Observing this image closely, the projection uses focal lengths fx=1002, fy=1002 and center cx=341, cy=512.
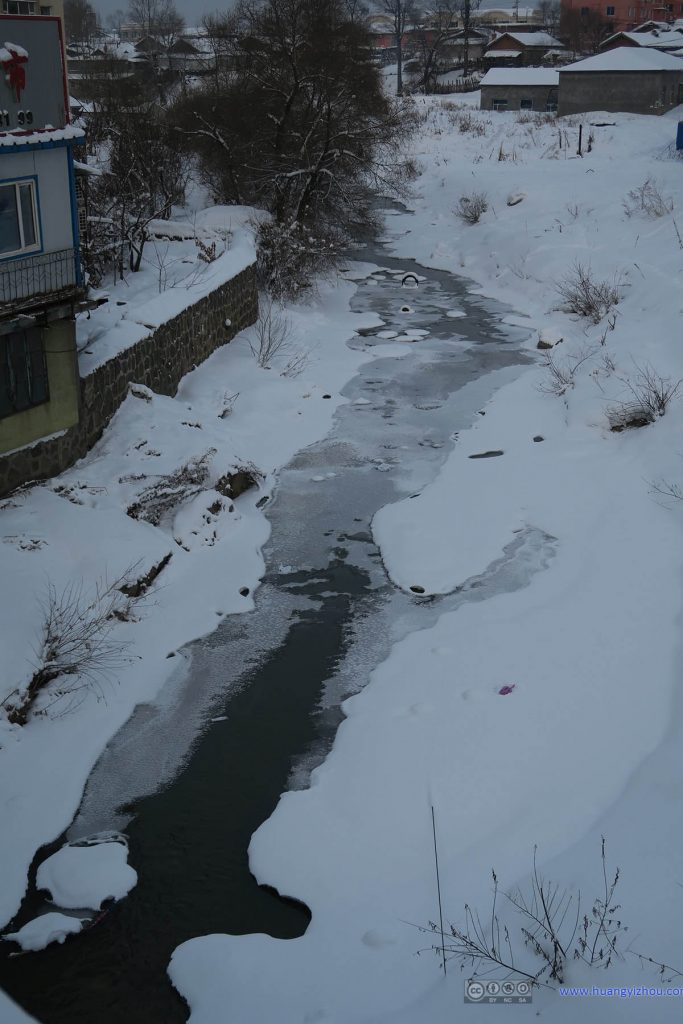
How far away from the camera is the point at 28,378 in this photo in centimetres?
1426

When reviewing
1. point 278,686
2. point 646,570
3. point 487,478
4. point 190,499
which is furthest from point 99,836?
point 487,478

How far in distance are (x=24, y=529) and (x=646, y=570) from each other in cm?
806

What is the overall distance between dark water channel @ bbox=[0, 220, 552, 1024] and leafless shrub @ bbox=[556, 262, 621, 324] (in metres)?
5.96

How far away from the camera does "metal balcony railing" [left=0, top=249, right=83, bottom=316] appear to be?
1342cm

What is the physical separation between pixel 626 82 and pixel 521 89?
35.0ft

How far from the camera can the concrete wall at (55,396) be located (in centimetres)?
1418

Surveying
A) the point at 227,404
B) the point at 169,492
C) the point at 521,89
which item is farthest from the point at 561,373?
the point at 521,89

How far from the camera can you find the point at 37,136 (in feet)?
43.8

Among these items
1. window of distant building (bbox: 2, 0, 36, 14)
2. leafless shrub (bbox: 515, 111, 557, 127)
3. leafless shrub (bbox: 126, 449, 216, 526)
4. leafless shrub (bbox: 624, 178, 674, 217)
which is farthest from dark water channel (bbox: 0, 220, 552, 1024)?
leafless shrub (bbox: 515, 111, 557, 127)

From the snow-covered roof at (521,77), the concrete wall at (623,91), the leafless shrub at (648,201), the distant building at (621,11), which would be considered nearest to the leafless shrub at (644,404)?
the leafless shrub at (648,201)

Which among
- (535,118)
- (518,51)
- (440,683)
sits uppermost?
(518,51)

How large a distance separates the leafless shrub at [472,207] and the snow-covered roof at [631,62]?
17828 millimetres

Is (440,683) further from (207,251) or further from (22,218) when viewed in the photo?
(207,251)

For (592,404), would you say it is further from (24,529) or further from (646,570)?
(24,529)
